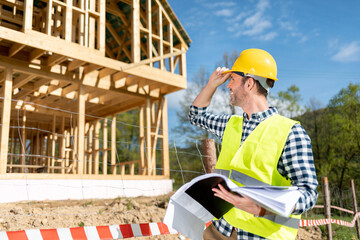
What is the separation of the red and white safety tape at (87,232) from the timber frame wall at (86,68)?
4.72 meters

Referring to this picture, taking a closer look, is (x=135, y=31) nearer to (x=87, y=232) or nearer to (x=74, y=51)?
(x=74, y=51)

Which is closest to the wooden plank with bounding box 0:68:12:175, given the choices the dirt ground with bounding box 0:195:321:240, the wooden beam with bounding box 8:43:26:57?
Answer: the wooden beam with bounding box 8:43:26:57

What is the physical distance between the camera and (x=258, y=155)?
1.59 meters

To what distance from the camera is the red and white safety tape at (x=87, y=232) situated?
116 inches

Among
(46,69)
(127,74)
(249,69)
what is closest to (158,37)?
(127,74)

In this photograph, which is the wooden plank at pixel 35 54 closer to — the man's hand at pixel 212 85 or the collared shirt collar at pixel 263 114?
the man's hand at pixel 212 85

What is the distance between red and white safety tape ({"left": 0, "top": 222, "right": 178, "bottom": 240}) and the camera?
296 cm

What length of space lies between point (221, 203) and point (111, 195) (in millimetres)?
9206

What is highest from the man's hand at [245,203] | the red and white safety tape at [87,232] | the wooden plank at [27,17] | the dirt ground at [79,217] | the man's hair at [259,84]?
the wooden plank at [27,17]

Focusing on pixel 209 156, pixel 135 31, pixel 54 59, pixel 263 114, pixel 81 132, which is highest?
pixel 135 31

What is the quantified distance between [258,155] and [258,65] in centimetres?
52

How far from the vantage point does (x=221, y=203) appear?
5.35 feet

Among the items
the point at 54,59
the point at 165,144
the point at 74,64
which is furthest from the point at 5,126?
the point at 165,144

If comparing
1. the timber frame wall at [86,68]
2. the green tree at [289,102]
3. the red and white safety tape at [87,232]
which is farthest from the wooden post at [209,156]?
the green tree at [289,102]
